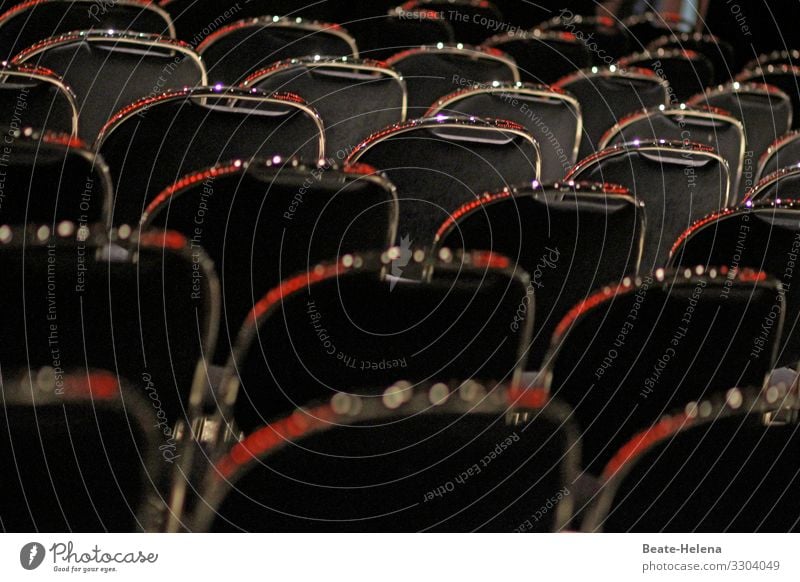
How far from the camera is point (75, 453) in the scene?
0.42m

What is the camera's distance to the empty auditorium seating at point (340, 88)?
61cm

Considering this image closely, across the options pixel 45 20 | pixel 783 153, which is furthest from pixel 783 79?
pixel 45 20

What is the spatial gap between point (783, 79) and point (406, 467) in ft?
2.24

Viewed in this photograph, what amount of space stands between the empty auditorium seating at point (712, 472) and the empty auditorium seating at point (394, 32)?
1.53 ft

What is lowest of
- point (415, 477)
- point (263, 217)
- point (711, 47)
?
point (415, 477)

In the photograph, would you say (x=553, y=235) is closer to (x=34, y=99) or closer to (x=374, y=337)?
(x=374, y=337)

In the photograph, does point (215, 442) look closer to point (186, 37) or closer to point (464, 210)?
point (464, 210)

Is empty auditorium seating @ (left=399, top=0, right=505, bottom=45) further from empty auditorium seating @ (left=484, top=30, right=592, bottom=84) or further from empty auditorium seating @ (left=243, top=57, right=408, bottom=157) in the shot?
empty auditorium seating @ (left=243, top=57, right=408, bottom=157)

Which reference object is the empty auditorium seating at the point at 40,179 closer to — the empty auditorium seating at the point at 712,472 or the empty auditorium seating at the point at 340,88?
the empty auditorium seating at the point at 340,88

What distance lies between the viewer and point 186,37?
774 millimetres

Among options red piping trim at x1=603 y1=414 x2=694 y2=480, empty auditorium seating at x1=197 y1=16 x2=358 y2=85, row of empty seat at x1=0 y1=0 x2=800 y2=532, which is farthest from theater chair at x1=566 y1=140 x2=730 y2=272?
empty auditorium seating at x1=197 y1=16 x2=358 y2=85

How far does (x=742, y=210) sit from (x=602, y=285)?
9 cm

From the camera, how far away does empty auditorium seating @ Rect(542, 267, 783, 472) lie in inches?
18.0

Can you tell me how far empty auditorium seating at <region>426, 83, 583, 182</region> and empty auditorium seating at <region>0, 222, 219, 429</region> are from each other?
24 centimetres
